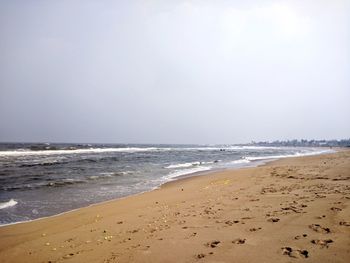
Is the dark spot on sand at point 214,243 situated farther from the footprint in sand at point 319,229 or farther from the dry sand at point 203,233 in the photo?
the footprint in sand at point 319,229

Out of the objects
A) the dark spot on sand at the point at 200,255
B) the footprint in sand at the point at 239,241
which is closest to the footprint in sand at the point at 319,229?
the footprint in sand at the point at 239,241

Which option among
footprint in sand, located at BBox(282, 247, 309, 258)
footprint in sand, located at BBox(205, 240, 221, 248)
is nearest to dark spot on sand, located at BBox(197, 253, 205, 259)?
footprint in sand, located at BBox(205, 240, 221, 248)

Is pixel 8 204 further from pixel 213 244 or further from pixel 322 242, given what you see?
pixel 322 242

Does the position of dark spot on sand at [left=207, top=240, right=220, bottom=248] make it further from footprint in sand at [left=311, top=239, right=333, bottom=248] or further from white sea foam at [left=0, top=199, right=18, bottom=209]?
white sea foam at [left=0, top=199, right=18, bottom=209]

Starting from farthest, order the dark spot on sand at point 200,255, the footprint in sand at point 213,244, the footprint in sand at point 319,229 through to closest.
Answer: the footprint in sand at point 319,229, the footprint in sand at point 213,244, the dark spot on sand at point 200,255

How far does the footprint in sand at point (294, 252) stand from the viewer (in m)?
4.33

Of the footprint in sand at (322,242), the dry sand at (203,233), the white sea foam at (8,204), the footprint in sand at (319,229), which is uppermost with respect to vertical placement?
the footprint in sand at (319,229)

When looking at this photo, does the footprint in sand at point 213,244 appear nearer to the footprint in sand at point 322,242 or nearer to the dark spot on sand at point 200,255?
the dark spot on sand at point 200,255

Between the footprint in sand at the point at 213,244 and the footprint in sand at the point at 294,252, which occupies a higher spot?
the footprint in sand at the point at 294,252

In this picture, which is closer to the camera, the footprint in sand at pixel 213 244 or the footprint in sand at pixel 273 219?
the footprint in sand at pixel 213 244

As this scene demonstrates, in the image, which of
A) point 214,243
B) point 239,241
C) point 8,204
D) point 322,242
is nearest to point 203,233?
point 214,243

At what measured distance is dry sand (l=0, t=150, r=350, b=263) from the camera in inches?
183

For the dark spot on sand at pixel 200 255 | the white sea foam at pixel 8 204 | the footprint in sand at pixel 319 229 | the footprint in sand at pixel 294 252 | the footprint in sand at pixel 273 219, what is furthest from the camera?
the white sea foam at pixel 8 204

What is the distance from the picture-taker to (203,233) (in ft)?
18.9
